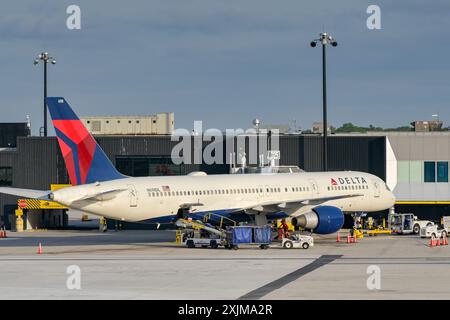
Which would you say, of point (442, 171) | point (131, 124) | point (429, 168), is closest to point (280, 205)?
point (429, 168)

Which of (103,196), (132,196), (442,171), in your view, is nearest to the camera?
(103,196)

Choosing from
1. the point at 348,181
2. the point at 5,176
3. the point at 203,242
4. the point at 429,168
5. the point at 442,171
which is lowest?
the point at 203,242

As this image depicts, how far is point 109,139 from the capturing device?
297 ft

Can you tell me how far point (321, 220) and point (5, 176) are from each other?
41.2m

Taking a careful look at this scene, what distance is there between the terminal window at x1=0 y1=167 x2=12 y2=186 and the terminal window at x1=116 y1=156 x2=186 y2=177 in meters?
11.2

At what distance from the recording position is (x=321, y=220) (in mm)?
63125

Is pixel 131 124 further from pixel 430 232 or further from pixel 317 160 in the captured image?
pixel 430 232

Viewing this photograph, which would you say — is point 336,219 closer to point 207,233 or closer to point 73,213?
point 207,233

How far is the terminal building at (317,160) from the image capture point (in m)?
87.7

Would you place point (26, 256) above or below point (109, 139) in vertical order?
below

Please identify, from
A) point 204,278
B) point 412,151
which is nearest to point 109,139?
point 412,151

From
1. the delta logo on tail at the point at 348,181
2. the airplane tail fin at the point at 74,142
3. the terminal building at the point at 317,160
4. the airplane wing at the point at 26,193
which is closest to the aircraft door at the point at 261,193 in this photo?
the delta logo on tail at the point at 348,181
